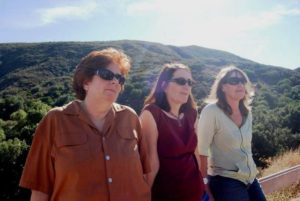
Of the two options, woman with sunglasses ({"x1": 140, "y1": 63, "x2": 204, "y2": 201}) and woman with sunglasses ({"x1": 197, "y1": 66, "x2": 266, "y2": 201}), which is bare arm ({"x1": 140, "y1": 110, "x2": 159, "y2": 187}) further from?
woman with sunglasses ({"x1": 197, "y1": 66, "x2": 266, "y2": 201})

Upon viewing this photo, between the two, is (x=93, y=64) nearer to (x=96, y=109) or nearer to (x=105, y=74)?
(x=105, y=74)

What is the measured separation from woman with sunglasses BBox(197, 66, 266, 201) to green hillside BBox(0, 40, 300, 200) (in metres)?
1.06

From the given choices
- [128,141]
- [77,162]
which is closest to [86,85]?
[128,141]

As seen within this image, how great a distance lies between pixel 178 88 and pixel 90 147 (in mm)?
1244

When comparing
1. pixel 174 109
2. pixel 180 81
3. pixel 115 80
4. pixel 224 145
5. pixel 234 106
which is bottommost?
pixel 224 145

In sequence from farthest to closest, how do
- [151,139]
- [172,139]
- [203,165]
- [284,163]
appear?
[284,163] < [203,165] < [172,139] < [151,139]

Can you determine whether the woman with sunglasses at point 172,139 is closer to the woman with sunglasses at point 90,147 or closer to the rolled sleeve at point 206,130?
the rolled sleeve at point 206,130

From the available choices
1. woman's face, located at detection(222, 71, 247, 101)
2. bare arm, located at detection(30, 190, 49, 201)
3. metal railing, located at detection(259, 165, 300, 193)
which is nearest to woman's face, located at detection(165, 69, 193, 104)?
woman's face, located at detection(222, 71, 247, 101)

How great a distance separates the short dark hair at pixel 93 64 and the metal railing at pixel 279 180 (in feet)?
11.1

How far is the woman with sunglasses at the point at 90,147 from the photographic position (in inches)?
118

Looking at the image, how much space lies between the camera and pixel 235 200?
13.6 ft

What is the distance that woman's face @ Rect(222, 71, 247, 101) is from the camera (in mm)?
4598

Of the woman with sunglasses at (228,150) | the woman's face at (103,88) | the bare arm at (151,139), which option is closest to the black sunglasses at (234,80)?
the woman with sunglasses at (228,150)

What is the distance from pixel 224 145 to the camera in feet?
14.3
